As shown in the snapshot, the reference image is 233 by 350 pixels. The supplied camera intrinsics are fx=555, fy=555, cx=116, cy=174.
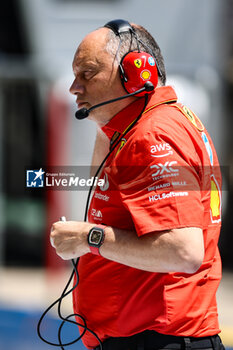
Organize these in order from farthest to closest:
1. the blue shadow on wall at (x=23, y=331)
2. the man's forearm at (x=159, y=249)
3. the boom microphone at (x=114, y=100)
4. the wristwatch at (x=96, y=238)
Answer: the blue shadow on wall at (x=23, y=331)
the boom microphone at (x=114, y=100)
the wristwatch at (x=96, y=238)
the man's forearm at (x=159, y=249)

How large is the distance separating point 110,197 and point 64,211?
438 centimetres

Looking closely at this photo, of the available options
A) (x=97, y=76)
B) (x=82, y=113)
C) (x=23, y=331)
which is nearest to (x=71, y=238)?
(x=82, y=113)

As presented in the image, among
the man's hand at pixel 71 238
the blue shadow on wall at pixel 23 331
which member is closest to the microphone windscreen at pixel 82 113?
the man's hand at pixel 71 238

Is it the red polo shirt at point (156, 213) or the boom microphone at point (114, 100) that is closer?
the red polo shirt at point (156, 213)

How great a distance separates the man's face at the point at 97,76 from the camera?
5.61ft

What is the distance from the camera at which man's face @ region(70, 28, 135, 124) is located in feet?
5.61

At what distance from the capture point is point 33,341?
3277 mm

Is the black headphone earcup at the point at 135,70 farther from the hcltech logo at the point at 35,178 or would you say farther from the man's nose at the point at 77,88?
the hcltech logo at the point at 35,178

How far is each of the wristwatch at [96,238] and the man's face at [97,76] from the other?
40 centimetres

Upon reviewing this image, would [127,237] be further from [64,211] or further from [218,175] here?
[64,211]

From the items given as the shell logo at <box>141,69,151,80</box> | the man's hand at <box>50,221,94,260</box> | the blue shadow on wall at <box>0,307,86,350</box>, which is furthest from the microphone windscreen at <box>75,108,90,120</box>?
the blue shadow on wall at <box>0,307,86,350</box>

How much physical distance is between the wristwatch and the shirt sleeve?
0.35 feet

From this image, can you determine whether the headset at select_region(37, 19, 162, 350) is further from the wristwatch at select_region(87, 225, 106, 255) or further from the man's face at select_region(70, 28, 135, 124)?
the wristwatch at select_region(87, 225, 106, 255)

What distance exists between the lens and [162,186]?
1464 millimetres
